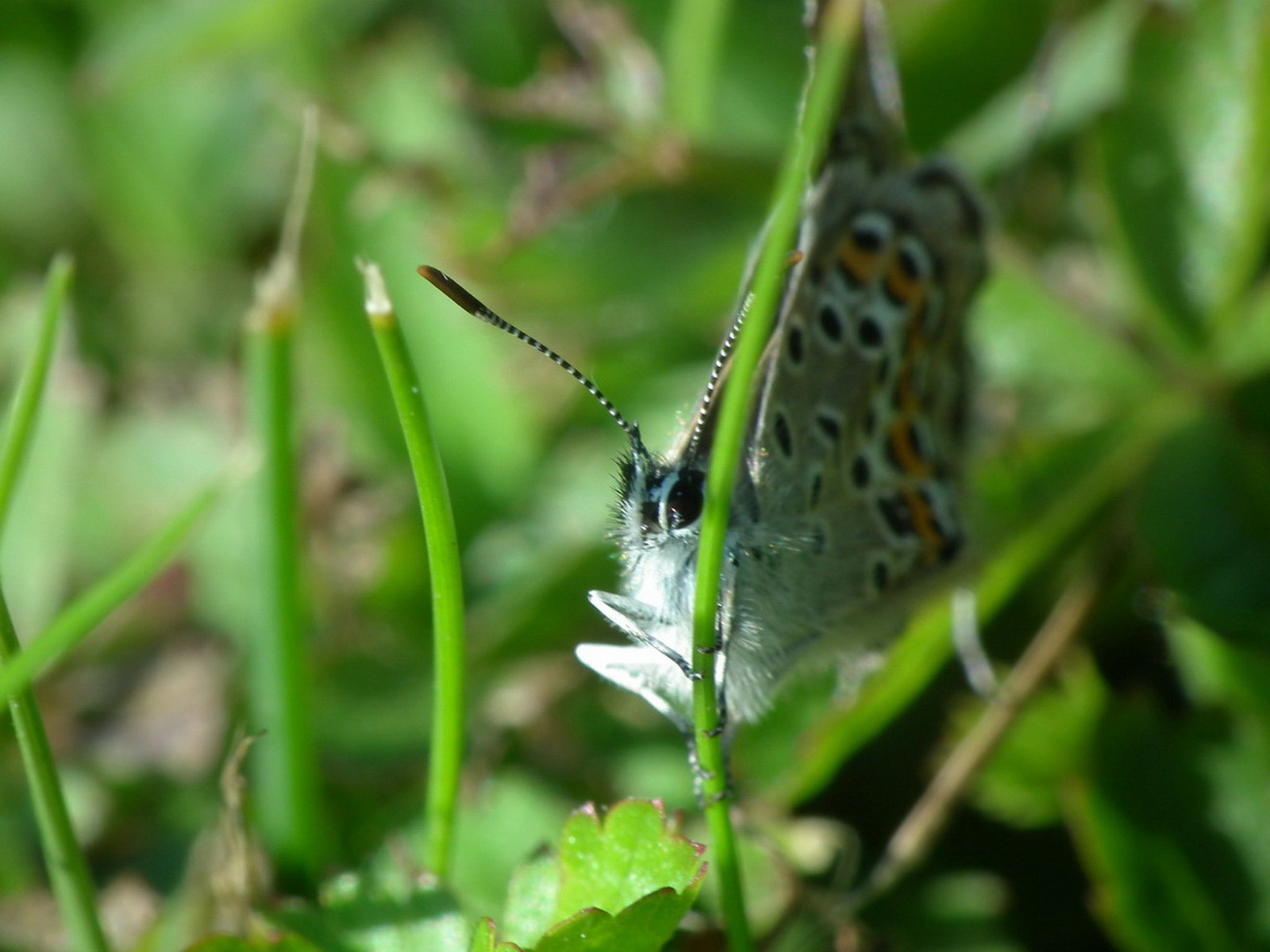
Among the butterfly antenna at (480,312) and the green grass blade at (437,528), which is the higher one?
the butterfly antenna at (480,312)

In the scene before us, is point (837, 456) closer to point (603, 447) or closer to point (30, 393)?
point (603, 447)

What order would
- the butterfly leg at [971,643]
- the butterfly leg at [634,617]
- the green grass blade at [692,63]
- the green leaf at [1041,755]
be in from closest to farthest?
the butterfly leg at [634,617]
the green leaf at [1041,755]
the butterfly leg at [971,643]
the green grass blade at [692,63]

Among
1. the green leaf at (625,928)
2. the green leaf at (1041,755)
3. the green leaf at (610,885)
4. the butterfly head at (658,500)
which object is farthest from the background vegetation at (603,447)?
the butterfly head at (658,500)

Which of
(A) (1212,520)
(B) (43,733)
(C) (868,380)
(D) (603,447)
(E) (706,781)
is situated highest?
(D) (603,447)

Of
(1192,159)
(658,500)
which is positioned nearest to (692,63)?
(1192,159)

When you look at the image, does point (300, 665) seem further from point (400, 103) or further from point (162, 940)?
point (400, 103)

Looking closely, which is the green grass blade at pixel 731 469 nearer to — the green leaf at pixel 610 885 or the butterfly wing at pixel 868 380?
the green leaf at pixel 610 885

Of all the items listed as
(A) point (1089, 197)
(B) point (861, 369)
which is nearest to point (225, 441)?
(B) point (861, 369)

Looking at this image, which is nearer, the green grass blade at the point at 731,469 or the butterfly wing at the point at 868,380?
the green grass blade at the point at 731,469
